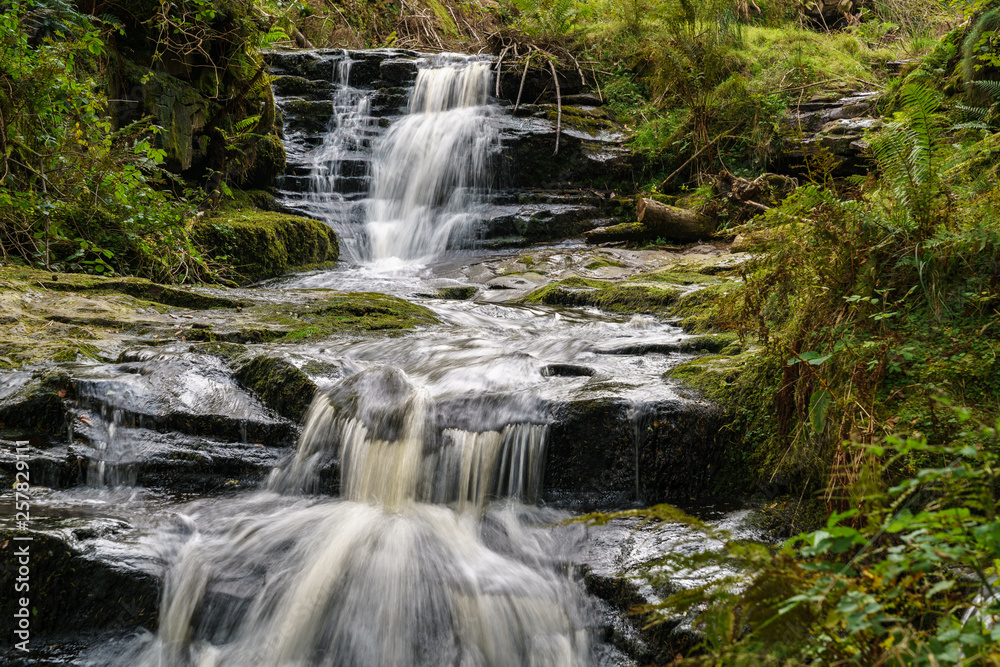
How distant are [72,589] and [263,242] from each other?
6.66 meters

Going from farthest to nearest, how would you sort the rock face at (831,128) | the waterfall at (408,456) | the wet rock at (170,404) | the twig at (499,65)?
1. the twig at (499,65)
2. the rock face at (831,128)
3. the wet rock at (170,404)
4. the waterfall at (408,456)

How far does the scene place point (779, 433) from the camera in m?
3.24

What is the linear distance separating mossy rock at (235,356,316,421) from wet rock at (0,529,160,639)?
1.46 meters

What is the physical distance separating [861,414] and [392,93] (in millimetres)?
12951

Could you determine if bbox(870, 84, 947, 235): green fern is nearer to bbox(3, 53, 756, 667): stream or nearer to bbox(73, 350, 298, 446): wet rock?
bbox(3, 53, 756, 667): stream

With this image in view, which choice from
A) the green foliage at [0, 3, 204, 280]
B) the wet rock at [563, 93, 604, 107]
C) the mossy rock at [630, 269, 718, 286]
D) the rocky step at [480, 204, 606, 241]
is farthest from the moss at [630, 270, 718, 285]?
the wet rock at [563, 93, 604, 107]

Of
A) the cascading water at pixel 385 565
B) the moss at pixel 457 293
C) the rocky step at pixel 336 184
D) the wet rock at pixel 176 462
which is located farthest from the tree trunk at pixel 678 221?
the wet rock at pixel 176 462

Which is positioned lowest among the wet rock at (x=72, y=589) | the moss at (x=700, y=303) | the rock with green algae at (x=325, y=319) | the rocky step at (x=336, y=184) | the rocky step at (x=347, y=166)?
the wet rock at (x=72, y=589)

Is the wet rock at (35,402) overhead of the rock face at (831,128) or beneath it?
beneath

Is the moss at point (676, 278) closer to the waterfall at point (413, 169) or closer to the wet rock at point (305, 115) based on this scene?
the waterfall at point (413, 169)

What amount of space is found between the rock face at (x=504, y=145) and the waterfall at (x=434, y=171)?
1.02ft

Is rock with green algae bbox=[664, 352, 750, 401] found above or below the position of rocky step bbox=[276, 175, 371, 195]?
below

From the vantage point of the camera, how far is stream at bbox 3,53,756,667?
110 inches

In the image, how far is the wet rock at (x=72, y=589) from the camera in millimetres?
2768
